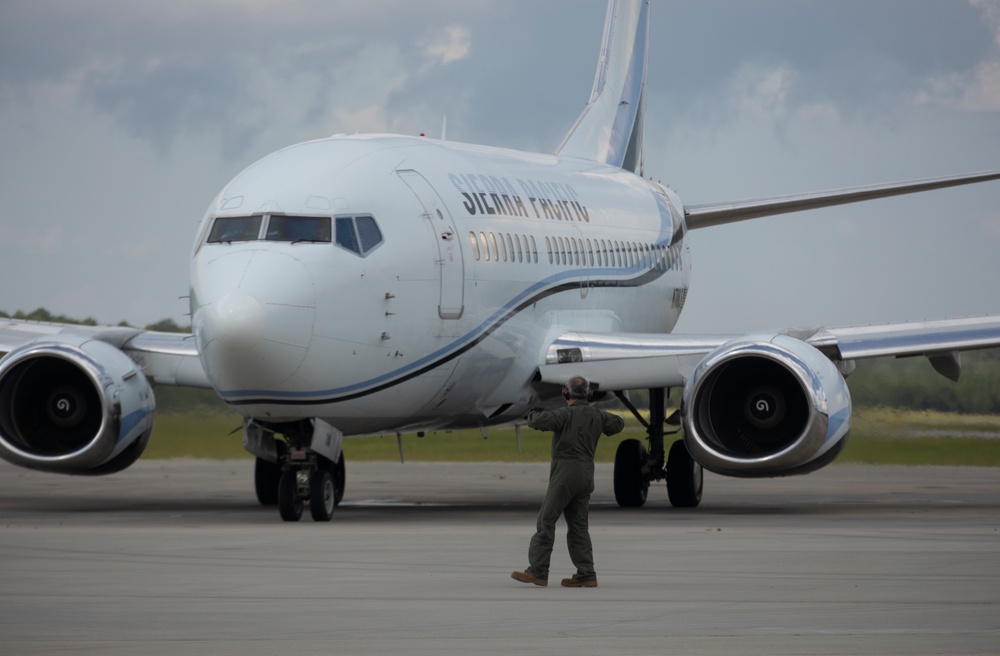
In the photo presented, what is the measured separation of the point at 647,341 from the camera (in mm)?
20719

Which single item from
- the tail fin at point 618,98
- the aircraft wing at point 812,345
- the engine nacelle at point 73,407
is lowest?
the engine nacelle at point 73,407

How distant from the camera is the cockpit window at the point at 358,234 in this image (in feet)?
57.5

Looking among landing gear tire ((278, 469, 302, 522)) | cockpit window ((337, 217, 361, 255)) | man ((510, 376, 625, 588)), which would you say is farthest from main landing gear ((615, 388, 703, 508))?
man ((510, 376, 625, 588))

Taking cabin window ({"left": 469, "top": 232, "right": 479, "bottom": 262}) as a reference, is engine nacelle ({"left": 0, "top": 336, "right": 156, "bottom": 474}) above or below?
below

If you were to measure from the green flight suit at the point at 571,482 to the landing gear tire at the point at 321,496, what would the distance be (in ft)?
18.7

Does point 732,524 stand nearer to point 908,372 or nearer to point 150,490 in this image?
point 150,490

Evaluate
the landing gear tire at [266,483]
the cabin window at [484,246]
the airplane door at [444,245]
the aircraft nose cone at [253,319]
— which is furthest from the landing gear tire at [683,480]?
the aircraft nose cone at [253,319]

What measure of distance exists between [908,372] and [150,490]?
12769 mm

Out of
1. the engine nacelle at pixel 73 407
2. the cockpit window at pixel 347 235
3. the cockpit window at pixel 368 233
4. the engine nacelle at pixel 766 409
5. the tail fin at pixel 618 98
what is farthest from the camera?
the tail fin at pixel 618 98

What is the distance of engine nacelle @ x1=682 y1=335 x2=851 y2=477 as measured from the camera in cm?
1816

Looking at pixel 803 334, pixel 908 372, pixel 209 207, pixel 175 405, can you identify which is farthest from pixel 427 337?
pixel 908 372

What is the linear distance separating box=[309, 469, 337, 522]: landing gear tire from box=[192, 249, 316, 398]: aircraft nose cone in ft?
4.48

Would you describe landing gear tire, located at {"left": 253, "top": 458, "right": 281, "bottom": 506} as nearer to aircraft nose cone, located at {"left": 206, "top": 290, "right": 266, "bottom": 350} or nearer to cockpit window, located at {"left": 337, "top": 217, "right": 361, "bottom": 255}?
cockpit window, located at {"left": 337, "top": 217, "right": 361, "bottom": 255}

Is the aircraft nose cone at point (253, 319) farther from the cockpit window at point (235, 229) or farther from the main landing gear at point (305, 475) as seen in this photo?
the main landing gear at point (305, 475)
